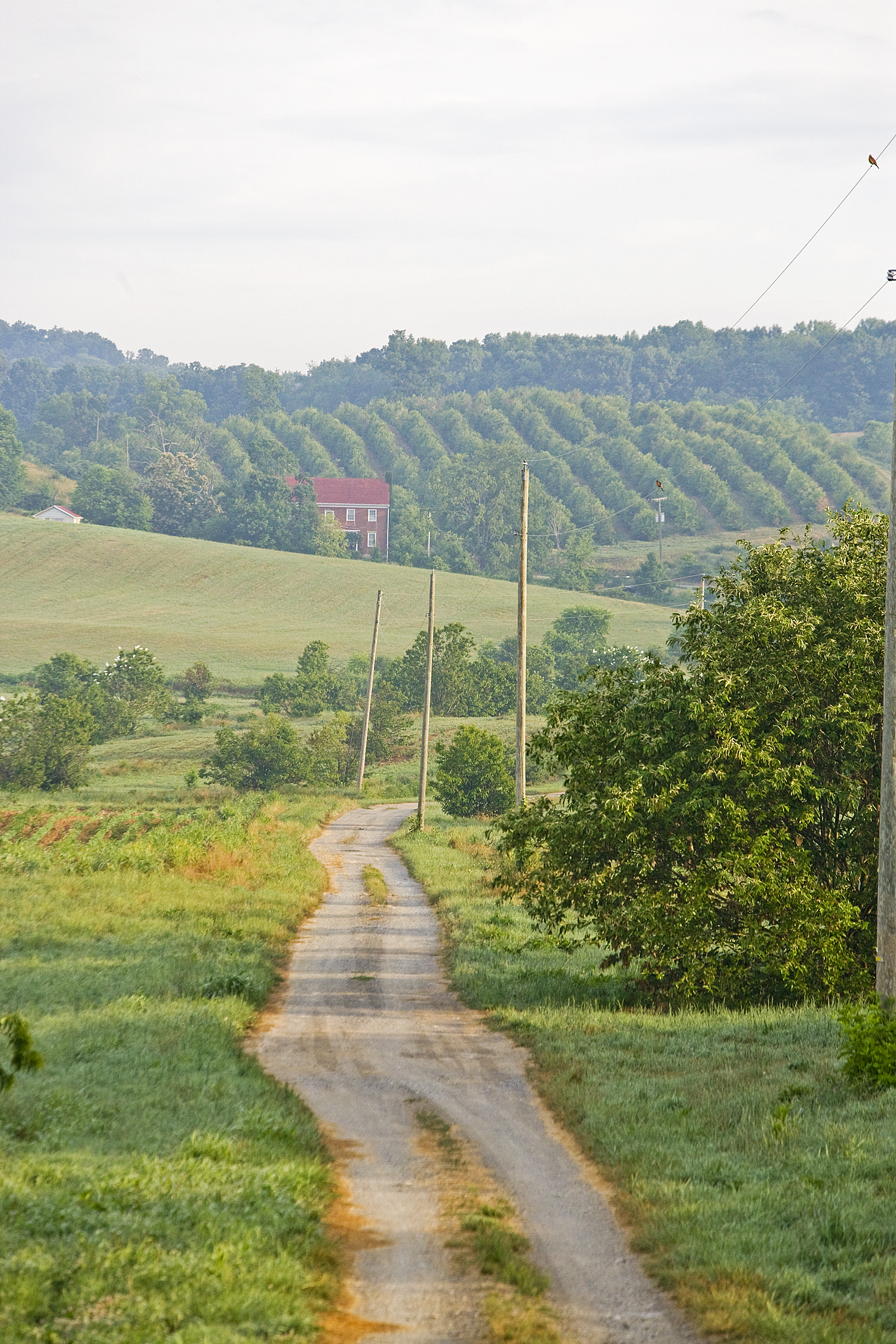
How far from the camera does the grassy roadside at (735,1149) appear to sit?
25.6ft

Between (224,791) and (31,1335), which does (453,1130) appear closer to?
(31,1335)

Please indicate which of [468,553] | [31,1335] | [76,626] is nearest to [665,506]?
[468,553]

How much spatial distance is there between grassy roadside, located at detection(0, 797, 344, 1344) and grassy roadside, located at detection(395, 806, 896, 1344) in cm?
263

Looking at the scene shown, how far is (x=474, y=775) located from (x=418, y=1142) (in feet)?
143

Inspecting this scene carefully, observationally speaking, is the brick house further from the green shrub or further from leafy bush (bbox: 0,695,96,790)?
the green shrub

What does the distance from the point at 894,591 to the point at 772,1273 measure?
7.53m

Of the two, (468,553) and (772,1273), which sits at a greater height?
(468,553)

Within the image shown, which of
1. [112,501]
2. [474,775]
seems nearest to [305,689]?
[474,775]

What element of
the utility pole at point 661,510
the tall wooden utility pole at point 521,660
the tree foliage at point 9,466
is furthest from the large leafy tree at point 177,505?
the tall wooden utility pole at point 521,660

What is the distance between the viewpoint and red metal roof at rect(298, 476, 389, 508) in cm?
17500

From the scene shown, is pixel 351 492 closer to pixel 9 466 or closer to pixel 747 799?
pixel 9 466

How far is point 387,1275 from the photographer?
8.27m

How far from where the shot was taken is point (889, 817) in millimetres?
13086

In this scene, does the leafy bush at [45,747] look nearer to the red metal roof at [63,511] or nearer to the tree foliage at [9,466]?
the red metal roof at [63,511]
